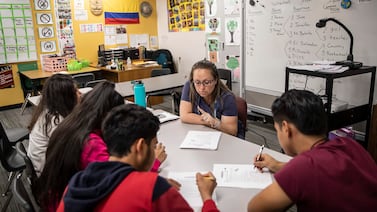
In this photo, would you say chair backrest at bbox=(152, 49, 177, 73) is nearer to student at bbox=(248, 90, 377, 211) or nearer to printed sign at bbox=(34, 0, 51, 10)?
printed sign at bbox=(34, 0, 51, 10)

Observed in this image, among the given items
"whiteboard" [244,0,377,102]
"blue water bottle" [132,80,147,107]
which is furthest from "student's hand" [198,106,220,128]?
"whiteboard" [244,0,377,102]

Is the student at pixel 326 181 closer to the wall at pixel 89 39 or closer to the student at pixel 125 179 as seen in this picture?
the student at pixel 125 179

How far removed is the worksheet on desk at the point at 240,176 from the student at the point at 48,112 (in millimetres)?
962

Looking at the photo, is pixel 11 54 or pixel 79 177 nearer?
pixel 79 177

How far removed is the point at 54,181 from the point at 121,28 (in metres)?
5.55

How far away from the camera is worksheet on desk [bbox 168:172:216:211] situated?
4.21 ft

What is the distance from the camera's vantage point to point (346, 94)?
3318 mm

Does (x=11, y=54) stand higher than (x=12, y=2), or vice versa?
(x=12, y=2)

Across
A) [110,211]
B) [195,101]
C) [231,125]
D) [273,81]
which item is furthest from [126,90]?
[110,211]

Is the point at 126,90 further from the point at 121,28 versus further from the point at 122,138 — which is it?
the point at 121,28

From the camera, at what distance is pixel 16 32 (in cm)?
542

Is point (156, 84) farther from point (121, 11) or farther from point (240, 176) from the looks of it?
point (121, 11)

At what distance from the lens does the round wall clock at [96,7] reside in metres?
6.04

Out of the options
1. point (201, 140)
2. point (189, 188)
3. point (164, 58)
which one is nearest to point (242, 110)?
point (201, 140)
